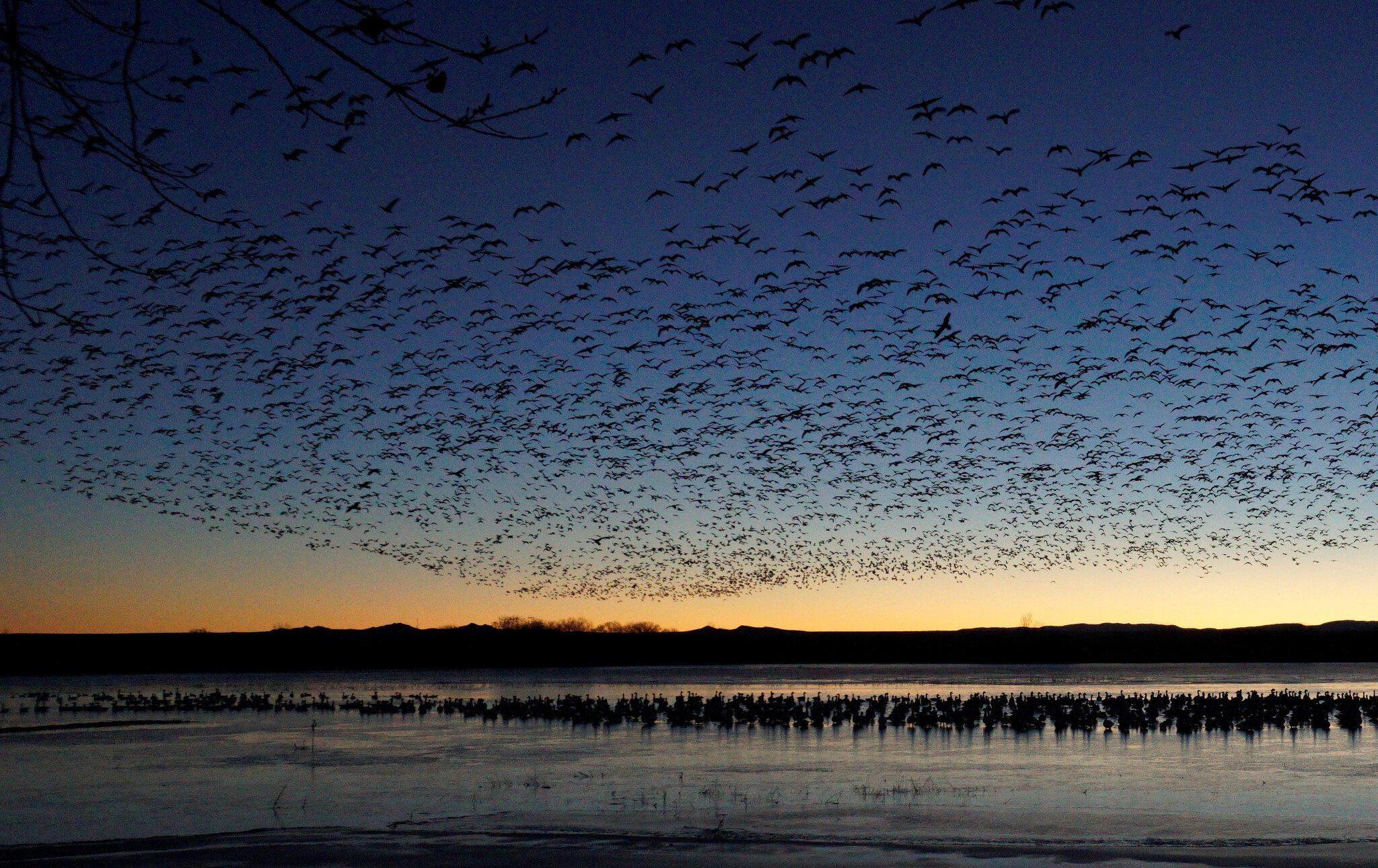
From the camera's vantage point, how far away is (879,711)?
55.2m

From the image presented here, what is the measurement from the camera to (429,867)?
55.7 feet

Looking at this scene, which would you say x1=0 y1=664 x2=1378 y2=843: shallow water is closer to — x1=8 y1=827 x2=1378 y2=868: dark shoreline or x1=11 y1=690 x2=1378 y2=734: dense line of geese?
x1=8 y1=827 x2=1378 y2=868: dark shoreline

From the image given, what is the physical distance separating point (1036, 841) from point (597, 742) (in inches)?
893

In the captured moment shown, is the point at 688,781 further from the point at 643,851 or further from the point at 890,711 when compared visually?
the point at 890,711

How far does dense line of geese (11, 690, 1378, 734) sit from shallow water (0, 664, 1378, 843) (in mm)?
2332

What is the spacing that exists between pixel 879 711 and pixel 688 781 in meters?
27.9

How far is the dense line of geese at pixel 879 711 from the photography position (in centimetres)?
4756

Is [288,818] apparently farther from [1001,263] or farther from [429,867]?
[1001,263]

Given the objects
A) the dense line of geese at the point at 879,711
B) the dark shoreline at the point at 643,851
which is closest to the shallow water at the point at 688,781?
the dark shoreline at the point at 643,851

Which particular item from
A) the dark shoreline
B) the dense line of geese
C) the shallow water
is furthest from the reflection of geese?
the dark shoreline

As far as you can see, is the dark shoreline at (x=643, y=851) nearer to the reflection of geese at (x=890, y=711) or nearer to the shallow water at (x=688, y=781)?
the shallow water at (x=688, y=781)

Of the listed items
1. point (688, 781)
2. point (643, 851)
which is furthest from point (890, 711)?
point (643, 851)

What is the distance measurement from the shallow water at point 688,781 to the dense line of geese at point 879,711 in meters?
2.33

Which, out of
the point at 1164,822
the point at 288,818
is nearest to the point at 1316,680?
the point at 1164,822
